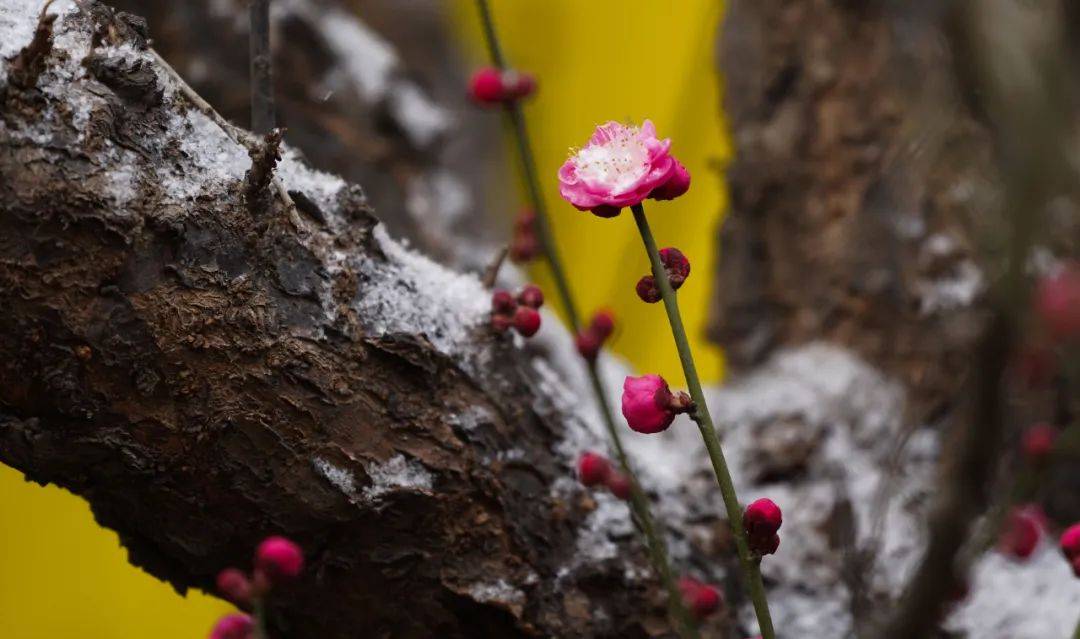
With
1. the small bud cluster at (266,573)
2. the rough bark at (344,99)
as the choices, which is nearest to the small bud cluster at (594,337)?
the small bud cluster at (266,573)

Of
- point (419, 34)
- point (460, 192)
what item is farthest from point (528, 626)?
point (419, 34)

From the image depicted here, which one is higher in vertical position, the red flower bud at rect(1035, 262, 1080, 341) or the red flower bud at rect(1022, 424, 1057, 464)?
the red flower bud at rect(1022, 424, 1057, 464)

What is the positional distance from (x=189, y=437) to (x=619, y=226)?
5.04 ft

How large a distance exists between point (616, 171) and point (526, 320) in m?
0.19

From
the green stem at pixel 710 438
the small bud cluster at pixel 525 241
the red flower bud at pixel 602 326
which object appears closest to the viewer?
the green stem at pixel 710 438

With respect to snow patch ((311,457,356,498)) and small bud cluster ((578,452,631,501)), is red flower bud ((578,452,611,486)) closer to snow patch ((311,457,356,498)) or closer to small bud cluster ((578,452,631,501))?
small bud cluster ((578,452,631,501))

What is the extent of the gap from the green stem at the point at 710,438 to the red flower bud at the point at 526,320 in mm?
197

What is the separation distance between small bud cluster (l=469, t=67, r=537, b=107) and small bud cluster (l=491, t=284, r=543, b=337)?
12 cm

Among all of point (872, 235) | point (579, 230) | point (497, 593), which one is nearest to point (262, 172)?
point (497, 593)

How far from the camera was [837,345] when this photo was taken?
102 cm

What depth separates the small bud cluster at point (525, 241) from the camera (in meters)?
0.78

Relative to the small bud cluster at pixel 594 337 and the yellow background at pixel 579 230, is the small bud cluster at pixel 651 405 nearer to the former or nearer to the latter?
the small bud cluster at pixel 594 337

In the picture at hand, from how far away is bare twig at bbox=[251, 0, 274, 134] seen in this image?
554 millimetres

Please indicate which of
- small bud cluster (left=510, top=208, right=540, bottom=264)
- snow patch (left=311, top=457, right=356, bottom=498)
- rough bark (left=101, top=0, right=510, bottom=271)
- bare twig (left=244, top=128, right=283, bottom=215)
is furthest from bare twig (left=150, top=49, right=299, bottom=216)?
rough bark (left=101, top=0, right=510, bottom=271)
